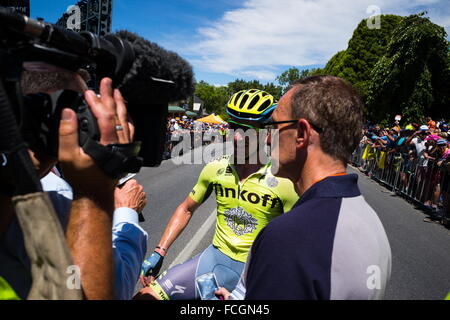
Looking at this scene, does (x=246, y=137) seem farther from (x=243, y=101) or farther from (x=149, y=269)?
(x=149, y=269)

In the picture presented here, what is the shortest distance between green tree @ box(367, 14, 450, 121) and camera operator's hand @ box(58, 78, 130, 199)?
79.9ft

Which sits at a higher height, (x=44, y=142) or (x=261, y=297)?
(x=44, y=142)

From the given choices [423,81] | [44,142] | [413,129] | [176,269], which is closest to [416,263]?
[176,269]

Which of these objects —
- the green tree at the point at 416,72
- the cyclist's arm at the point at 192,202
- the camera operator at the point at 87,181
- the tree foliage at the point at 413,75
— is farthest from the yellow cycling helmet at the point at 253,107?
the green tree at the point at 416,72

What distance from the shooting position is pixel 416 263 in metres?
5.25

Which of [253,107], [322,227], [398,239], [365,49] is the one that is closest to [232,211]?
[253,107]

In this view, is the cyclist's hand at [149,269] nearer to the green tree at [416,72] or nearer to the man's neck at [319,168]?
the man's neck at [319,168]

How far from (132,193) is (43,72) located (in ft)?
2.69

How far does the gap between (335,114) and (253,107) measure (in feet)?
3.83

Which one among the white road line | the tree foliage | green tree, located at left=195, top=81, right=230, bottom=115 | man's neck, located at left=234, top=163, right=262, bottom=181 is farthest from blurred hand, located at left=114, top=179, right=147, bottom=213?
green tree, located at left=195, top=81, right=230, bottom=115

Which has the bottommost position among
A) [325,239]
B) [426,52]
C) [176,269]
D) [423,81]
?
[176,269]

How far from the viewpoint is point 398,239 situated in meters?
6.39

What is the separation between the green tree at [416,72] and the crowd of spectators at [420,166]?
942cm

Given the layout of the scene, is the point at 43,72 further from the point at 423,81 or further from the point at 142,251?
the point at 423,81
